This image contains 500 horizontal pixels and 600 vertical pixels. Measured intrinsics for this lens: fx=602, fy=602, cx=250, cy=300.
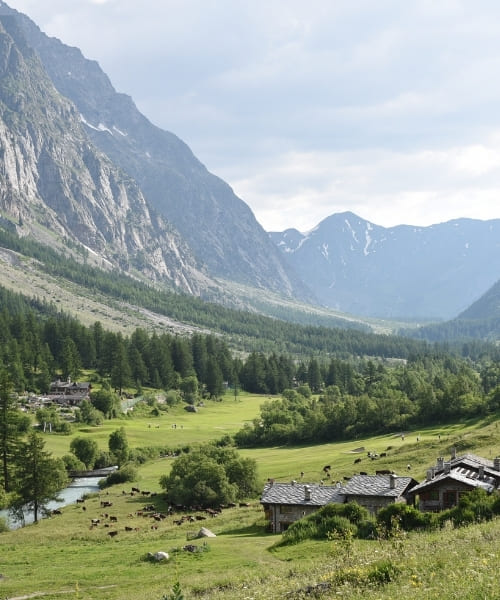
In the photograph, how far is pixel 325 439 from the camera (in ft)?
407

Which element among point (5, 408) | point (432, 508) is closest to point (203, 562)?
point (432, 508)

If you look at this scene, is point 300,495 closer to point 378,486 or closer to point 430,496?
point 378,486

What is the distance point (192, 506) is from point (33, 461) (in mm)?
20087

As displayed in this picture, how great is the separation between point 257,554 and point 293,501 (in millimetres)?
13862

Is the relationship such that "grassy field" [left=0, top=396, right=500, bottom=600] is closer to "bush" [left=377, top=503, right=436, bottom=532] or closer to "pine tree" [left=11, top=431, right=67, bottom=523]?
"bush" [left=377, top=503, right=436, bottom=532]

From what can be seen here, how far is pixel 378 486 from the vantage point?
5422cm

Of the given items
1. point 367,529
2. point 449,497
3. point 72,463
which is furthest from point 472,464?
point 72,463

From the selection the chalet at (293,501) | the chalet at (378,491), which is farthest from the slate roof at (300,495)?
the chalet at (378,491)

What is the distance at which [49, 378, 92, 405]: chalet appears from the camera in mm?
146750

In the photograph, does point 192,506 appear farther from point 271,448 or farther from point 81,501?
point 271,448

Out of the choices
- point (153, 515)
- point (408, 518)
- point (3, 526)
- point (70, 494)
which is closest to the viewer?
point (408, 518)

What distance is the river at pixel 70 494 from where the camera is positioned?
2908 inches

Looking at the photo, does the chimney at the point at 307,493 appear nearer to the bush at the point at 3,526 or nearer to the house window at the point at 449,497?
the house window at the point at 449,497

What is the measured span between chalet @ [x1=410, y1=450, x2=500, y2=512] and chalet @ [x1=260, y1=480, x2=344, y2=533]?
7.13 m
